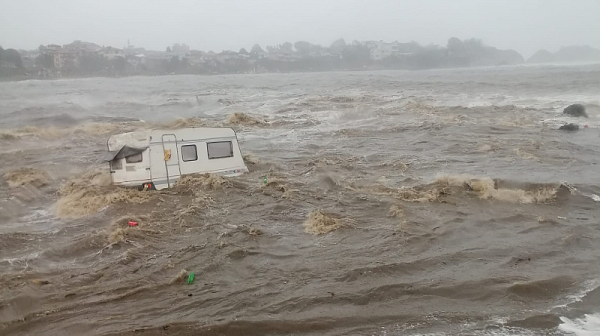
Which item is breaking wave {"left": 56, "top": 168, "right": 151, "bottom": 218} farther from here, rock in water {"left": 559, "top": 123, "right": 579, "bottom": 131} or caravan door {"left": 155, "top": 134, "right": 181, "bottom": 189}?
rock in water {"left": 559, "top": 123, "right": 579, "bottom": 131}

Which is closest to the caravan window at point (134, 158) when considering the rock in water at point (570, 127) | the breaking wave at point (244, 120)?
the breaking wave at point (244, 120)

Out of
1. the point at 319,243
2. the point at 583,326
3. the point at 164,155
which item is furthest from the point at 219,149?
the point at 583,326

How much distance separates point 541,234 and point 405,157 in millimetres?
9435

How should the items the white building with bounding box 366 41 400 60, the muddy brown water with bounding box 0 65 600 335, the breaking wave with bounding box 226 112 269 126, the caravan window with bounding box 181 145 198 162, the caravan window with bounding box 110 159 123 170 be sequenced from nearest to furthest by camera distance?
the muddy brown water with bounding box 0 65 600 335 < the caravan window with bounding box 110 159 123 170 < the caravan window with bounding box 181 145 198 162 < the breaking wave with bounding box 226 112 269 126 < the white building with bounding box 366 41 400 60

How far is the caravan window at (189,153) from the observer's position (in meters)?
15.7

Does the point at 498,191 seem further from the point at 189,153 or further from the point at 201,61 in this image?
the point at 201,61

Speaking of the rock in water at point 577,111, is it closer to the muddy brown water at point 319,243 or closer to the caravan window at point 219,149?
the muddy brown water at point 319,243

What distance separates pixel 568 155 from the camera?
20062mm

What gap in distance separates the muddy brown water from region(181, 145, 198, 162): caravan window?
2.73 feet

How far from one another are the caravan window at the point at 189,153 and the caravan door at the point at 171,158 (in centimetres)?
22

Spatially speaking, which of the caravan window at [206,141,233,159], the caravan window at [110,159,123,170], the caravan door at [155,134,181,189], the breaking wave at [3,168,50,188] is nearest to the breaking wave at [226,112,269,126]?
the caravan window at [206,141,233,159]

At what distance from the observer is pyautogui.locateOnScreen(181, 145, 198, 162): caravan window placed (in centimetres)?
1566

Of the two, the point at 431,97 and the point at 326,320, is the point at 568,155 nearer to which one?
the point at 326,320

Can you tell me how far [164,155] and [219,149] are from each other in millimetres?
2092
